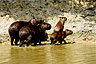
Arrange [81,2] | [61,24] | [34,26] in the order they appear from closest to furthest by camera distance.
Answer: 1. [34,26]
2. [61,24]
3. [81,2]

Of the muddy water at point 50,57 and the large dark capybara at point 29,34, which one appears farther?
the large dark capybara at point 29,34

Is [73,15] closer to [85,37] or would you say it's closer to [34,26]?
[85,37]

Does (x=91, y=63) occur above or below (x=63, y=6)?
below

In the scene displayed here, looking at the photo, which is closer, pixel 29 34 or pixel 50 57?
pixel 50 57

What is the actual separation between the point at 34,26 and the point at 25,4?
3816 mm

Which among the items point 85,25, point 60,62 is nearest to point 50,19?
point 85,25

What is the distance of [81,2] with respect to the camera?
10.0 meters

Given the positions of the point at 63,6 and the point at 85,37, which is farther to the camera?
the point at 63,6

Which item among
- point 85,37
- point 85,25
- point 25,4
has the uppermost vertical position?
point 25,4

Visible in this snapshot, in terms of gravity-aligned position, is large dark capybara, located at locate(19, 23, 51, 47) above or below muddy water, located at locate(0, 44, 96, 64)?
above

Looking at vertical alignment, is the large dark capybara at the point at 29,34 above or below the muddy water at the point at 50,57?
above

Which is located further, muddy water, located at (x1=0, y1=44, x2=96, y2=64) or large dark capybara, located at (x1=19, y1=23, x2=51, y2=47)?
large dark capybara, located at (x1=19, y1=23, x2=51, y2=47)

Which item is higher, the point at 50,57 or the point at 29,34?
the point at 29,34

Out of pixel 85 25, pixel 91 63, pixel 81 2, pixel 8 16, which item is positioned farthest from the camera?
pixel 81 2
